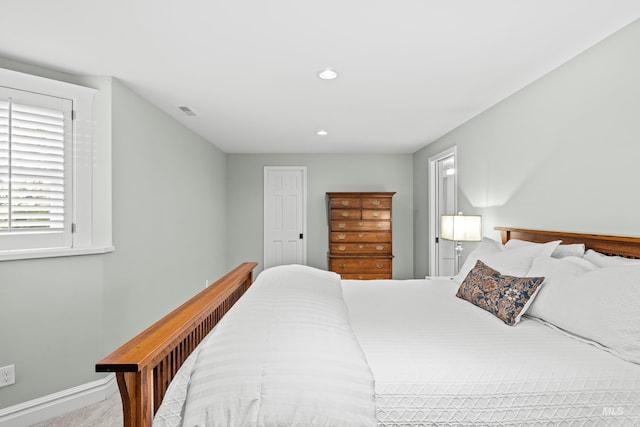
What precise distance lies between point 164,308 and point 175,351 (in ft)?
7.02

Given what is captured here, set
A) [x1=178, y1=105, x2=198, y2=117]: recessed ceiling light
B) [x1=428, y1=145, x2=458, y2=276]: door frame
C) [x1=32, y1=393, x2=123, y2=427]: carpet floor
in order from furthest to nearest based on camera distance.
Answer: [x1=428, y1=145, x2=458, y2=276]: door frame < [x1=178, y1=105, x2=198, y2=117]: recessed ceiling light < [x1=32, y1=393, x2=123, y2=427]: carpet floor

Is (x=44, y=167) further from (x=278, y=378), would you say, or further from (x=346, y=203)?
(x=346, y=203)

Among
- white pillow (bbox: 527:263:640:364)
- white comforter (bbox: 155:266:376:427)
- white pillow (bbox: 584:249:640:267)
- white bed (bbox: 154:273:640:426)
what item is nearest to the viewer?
white comforter (bbox: 155:266:376:427)

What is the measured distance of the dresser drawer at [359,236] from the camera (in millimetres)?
4992

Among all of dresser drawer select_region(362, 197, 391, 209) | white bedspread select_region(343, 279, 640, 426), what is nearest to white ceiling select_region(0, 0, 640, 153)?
white bedspread select_region(343, 279, 640, 426)

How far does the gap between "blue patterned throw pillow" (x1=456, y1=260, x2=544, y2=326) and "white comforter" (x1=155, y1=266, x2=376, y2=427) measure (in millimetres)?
990

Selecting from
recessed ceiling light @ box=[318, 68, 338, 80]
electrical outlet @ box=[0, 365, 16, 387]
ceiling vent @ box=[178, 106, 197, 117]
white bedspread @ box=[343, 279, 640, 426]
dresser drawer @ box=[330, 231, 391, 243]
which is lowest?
electrical outlet @ box=[0, 365, 16, 387]

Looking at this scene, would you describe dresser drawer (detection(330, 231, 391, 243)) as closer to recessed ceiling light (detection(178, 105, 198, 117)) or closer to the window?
recessed ceiling light (detection(178, 105, 198, 117))

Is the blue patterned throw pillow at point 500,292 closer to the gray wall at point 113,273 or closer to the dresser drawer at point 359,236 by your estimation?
the gray wall at point 113,273

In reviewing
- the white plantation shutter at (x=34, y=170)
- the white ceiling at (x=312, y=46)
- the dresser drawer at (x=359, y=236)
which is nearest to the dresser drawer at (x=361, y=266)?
the dresser drawer at (x=359, y=236)

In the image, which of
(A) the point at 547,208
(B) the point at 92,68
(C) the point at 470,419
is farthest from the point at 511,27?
(B) the point at 92,68

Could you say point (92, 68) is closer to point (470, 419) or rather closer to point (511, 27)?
point (511, 27)

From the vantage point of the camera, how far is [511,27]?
5.97 feet

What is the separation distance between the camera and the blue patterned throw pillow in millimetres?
1778
